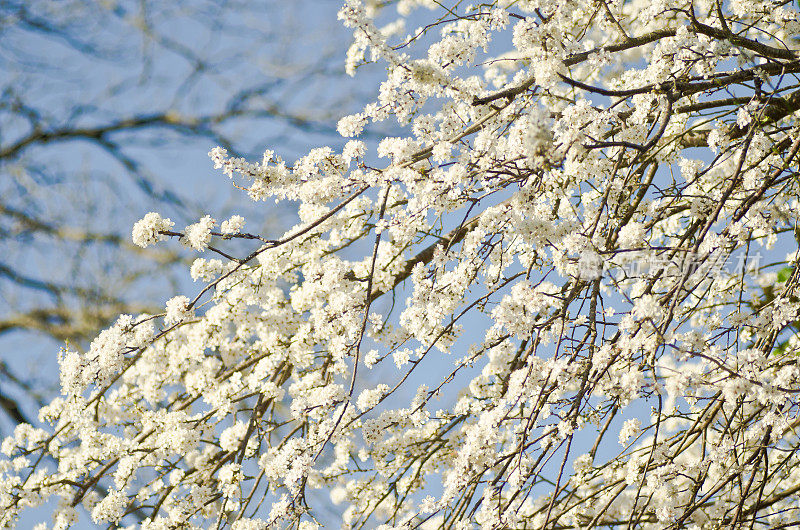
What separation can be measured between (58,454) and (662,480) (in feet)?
10.2

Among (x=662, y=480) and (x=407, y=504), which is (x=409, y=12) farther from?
(x=662, y=480)

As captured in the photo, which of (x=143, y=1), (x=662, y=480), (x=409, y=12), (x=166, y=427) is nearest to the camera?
(x=662, y=480)

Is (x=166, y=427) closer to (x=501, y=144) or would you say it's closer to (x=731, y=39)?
(x=501, y=144)

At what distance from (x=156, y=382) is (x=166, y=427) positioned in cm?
53

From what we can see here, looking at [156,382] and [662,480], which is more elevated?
[156,382]

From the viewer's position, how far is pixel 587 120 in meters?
2.04

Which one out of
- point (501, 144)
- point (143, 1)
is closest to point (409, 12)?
point (143, 1)

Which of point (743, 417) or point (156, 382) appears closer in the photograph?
point (743, 417)

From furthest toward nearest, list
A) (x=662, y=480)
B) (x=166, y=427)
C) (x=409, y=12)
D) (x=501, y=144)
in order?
(x=409, y=12)
(x=166, y=427)
(x=501, y=144)
(x=662, y=480)

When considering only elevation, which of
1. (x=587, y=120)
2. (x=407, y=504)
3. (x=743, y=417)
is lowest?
(x=743, y=417)

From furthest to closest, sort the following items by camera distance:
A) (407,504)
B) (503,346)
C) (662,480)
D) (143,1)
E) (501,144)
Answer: (143,1) < (407,504) < (503,346) < (501,144) < (662,480)

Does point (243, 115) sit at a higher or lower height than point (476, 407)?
higher

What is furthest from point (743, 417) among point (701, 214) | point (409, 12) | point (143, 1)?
point (143, 1)

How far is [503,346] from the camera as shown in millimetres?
2760
